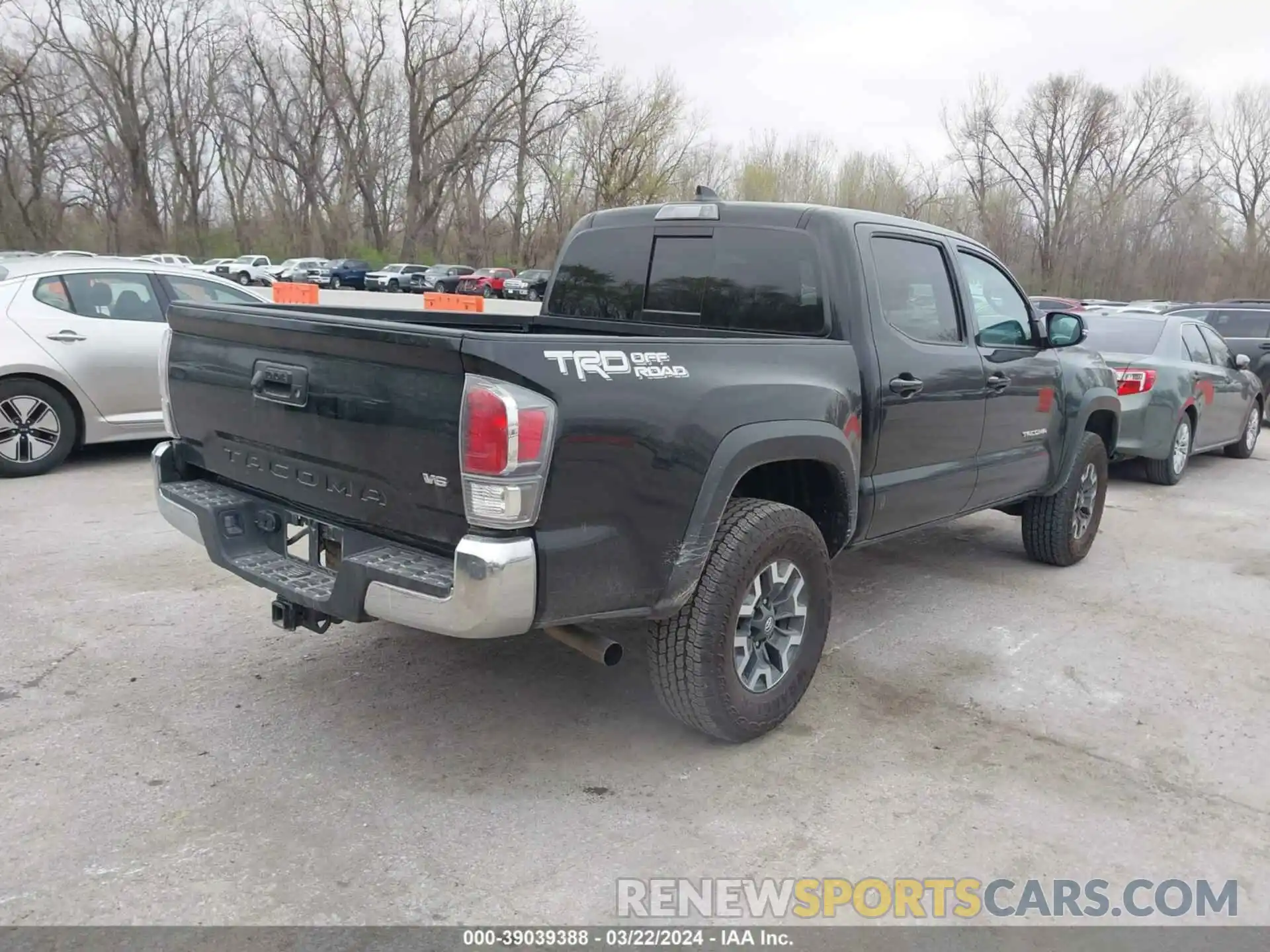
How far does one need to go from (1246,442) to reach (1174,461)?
279 cm

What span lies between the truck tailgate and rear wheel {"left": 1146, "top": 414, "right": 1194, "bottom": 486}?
810cm

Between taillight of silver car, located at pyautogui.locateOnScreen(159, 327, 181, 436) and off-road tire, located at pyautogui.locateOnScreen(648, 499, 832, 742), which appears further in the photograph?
taillight of silver car, located at pyautogui.locateOnScreen(159, 327, 181, 436)

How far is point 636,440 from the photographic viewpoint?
10.1ft

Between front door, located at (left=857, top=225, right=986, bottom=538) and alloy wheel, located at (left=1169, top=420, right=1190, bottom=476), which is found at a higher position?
front door, located at (left=857, top=225, right=986, bottom=538)

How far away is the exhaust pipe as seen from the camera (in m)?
3.31

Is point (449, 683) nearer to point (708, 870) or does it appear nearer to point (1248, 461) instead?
point (708, 870)

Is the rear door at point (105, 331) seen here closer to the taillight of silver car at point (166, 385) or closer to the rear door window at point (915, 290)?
the taillight of silver car at point (166, 385)

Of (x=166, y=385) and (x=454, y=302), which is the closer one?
(x=166, y=385)

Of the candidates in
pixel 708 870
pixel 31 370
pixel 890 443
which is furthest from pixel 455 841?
pixel 31 370

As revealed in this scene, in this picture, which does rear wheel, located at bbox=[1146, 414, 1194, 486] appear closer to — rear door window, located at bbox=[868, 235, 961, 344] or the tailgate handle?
rear door window, located at bbox=[868, 235, 961, 344]

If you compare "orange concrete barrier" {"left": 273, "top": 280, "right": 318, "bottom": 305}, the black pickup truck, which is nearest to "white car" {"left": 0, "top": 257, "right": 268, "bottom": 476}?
the black pickup truck

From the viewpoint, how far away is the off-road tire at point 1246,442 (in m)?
11.0

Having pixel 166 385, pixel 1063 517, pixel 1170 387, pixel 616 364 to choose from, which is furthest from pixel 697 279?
pixel 1170 387

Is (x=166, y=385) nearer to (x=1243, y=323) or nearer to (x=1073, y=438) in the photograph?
(x=1073, y=438)
